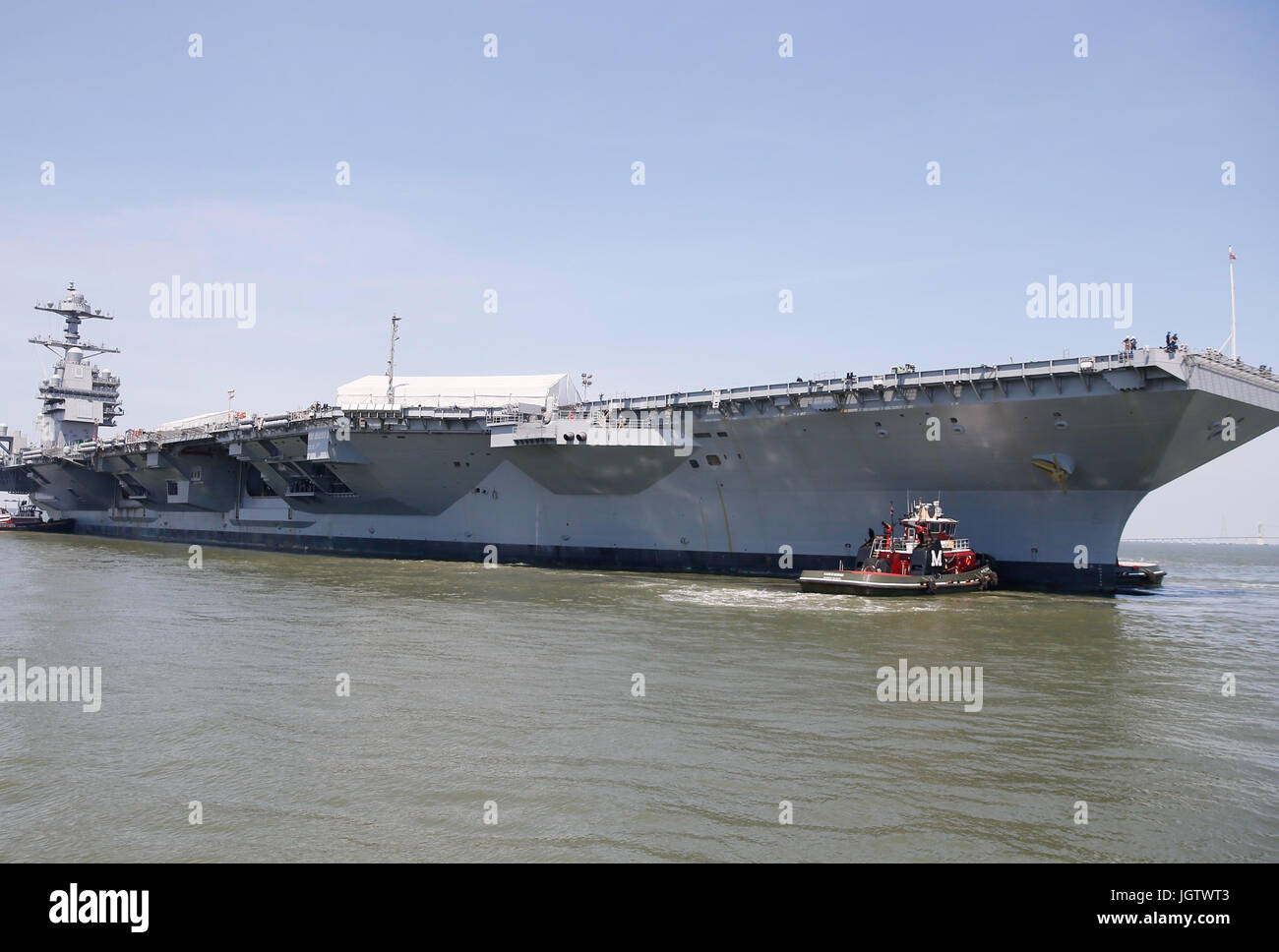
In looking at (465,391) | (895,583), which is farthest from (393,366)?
(895,583)

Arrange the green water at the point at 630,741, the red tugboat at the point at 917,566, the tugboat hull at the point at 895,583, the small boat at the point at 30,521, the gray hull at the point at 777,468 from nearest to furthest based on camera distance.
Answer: the green water at the point at 630,741 < the gray hull at the point at 777,468 < the tugboat hull at the point at 895,583 < the red tugboat at the point at 917,566 < the small boat at the point at 30,521

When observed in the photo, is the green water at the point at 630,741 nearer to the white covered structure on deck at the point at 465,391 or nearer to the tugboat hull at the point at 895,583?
the tugboat hull at the point at 895,583

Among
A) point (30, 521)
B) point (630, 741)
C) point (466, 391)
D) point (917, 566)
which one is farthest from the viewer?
point (30, 521)

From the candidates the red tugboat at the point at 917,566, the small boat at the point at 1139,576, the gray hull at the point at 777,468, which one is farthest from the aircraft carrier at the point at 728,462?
the small boat at the point at 1139,576

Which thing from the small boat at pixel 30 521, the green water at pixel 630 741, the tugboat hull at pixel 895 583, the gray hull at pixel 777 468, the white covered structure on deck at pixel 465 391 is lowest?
the green water at pixel 630 741

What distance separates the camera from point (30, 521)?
56750mm

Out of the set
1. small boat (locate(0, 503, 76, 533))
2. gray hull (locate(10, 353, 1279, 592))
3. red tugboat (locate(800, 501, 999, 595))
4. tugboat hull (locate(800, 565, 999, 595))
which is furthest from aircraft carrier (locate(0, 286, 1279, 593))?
small boat (locate(0, 503, 76, 533))

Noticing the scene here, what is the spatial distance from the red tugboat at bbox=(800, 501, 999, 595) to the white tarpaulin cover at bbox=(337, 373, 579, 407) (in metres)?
13.0

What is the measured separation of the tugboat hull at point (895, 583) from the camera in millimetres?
21312

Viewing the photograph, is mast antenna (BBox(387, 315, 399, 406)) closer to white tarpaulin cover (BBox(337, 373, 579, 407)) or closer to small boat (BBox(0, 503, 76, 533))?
white tarpaulin cover (BBox(337, 373, 579, 407))

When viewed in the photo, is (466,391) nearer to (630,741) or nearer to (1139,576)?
(1139,576)

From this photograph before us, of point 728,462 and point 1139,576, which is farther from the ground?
point 728,462

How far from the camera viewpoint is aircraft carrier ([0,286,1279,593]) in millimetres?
20375

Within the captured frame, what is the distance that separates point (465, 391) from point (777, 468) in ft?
47.0
